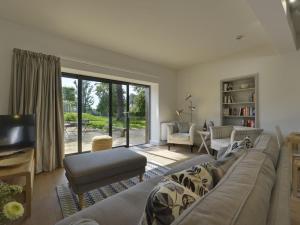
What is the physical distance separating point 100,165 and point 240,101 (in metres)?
3.78

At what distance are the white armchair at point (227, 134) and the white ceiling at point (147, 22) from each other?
5.69 ft

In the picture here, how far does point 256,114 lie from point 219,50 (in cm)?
165

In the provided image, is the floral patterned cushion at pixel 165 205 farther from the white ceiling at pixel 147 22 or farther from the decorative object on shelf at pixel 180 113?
the decorative object on shelf at pixel 180 113

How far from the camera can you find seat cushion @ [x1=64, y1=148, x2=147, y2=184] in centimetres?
179

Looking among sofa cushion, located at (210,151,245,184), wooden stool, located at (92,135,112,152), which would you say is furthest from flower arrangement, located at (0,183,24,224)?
wooden stool, located at (92,135,112,152)

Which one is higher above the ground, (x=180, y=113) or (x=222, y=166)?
(x=180, y=113)

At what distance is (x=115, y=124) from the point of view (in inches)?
179

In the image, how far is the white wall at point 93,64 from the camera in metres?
2.70

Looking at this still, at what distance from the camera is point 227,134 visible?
3.86m

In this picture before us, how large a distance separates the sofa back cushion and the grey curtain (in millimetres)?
3055

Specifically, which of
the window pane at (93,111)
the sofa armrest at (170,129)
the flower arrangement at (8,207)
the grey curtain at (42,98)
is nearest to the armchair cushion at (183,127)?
the sofa armrest at (170,129)

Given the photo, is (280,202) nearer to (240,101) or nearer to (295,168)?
(295,168)

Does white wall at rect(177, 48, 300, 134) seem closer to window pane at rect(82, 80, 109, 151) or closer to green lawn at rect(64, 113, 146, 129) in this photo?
green lawn at rect(64, 113, 146, 129)

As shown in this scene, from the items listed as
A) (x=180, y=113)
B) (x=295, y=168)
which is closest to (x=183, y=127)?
(x=180, y=113)
